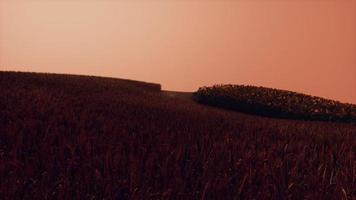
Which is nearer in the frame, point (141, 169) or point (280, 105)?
point (141, 169)

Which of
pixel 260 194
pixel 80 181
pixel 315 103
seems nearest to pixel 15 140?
pixel 80 181

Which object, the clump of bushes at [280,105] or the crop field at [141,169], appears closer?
the crop field at [141,169]

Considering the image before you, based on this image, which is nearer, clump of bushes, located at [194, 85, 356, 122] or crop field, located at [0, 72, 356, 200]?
crop field, located at [0, 72, 356, 200]

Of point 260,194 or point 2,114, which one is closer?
point 260,194

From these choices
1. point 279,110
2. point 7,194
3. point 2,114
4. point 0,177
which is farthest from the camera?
point 279,110

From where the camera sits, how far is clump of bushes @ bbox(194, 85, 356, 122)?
1666 cm

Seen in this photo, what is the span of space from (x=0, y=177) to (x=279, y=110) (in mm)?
15479

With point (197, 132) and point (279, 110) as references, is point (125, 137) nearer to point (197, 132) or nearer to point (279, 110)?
point (197, 132)

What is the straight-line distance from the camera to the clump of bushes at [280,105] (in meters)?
16.7

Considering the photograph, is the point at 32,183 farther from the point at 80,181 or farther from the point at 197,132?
the point at 197,132

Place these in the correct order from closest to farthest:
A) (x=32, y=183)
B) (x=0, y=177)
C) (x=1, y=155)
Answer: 1. (x=32, y=183)
2. (x=0, y=177)
3. (x=1, y=155)

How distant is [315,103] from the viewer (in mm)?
17766

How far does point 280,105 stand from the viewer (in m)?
17.1

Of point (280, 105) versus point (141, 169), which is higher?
point (280, 105)
